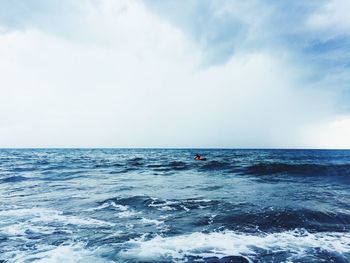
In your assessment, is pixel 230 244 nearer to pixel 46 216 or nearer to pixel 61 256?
pixel 61 256

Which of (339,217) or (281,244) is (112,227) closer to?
(281,244)

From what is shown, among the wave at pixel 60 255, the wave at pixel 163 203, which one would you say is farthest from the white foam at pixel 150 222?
the wave at pixel 60 255

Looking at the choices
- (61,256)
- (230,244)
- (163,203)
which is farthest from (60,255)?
(163,203)

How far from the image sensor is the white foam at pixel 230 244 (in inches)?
282

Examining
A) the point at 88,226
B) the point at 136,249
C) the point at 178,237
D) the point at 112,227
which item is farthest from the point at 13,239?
the point at 178,237

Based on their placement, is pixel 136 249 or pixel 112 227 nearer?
pixel 136 249

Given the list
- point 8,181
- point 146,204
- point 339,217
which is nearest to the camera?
point 339,217

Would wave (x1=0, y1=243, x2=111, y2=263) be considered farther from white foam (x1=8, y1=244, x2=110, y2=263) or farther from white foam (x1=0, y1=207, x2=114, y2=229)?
white foam (x1=0, y1=207, x2=114, y2=229)

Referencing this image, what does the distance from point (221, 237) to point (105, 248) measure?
364 cm

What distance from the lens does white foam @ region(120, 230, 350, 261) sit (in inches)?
282

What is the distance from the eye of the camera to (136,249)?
741 cm

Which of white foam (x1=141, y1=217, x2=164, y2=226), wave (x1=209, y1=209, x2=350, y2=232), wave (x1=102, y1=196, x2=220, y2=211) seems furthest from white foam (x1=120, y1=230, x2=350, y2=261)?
wave (x1=102, y1=196, x2=220, y2=211)

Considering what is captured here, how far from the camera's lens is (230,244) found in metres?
7.90

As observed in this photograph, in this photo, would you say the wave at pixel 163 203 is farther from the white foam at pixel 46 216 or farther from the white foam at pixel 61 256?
the white foam at pixel 61 256
